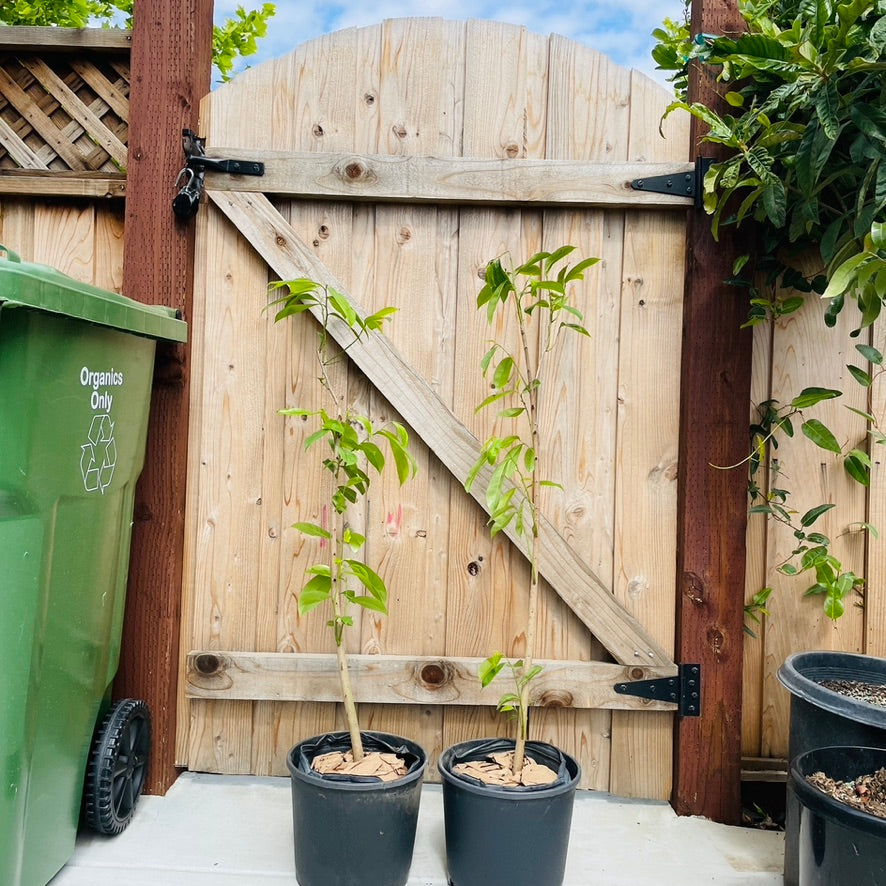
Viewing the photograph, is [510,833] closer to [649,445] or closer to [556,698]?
[556,698]

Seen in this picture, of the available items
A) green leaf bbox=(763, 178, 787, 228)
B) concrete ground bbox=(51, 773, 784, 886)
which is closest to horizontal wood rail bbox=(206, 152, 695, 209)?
green leaf bbox=(763, 178, 787, 228)

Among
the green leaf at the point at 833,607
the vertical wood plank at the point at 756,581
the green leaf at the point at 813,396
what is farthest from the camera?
the vertical wood plank at the point at 756,581

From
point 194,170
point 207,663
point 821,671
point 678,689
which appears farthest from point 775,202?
point 207,663

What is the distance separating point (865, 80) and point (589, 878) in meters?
1.73

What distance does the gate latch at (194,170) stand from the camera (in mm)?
1866

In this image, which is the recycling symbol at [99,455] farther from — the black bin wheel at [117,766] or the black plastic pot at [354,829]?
the black plastic pot at [354,829]

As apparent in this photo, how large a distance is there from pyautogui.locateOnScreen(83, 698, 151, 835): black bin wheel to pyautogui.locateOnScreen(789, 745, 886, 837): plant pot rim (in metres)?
1.40

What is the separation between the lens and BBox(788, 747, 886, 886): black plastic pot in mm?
1232

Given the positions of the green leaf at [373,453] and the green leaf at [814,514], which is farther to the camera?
the green leaf at [814,514]

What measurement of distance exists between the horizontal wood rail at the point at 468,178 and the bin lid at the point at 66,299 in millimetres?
534

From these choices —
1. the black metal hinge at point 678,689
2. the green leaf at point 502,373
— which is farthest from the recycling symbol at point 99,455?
the black metal hinge at point 678,689

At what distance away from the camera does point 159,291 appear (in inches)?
74.2

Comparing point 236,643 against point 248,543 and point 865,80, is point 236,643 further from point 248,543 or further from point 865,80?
point 865,80

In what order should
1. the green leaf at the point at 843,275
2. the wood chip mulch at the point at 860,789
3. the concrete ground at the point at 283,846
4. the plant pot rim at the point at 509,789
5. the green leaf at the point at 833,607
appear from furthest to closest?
the green leaf at the point at 833,607 < the concrete ground at the point at 283,846 < the plant pot rim at the point at 509,789 < the wood chip mulch at the point at 860,789 < the green leaf at the point at 843,275
